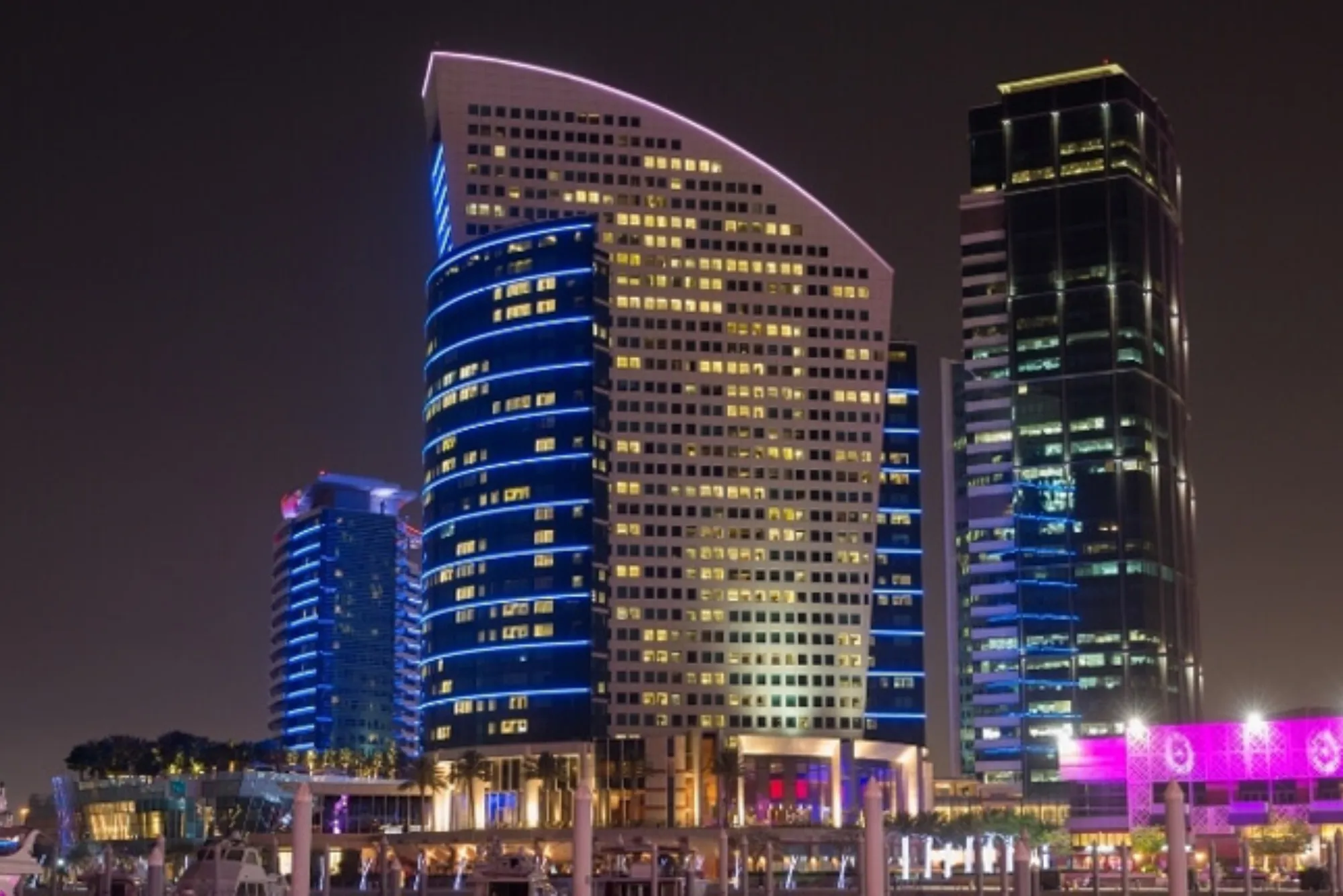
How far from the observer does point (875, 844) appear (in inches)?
1634

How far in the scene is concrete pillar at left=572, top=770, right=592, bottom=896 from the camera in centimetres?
4869

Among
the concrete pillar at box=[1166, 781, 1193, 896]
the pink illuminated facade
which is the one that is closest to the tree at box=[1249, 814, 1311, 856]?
the pink illuminated facade

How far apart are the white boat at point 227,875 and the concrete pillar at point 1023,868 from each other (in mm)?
35234

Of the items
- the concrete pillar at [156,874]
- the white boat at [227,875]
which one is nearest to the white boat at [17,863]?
the concrete pillar at [156,874]

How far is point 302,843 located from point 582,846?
6.76m

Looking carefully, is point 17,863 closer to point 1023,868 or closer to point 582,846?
point 582,846

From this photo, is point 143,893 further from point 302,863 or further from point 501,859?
point 302,863

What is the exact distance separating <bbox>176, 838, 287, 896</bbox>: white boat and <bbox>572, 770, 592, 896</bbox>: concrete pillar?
4173 cm

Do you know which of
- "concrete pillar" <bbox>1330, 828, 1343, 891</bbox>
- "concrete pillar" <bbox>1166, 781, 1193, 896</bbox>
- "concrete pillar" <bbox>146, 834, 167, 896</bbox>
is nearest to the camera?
"concrete pillar" <bbox>1166, 781, 1193, 896</bbox>

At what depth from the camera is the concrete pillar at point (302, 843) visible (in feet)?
155

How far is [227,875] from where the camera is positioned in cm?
8762

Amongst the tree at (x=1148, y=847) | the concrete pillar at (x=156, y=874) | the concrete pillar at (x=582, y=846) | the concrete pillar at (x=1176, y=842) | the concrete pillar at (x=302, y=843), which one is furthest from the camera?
the tree at (x=1148, y=847)

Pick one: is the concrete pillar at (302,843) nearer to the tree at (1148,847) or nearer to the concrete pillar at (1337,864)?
the concrete pillar at (1337,864)

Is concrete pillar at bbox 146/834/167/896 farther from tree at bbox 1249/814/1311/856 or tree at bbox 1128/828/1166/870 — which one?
tree at bbox 1128/828/1166/870
